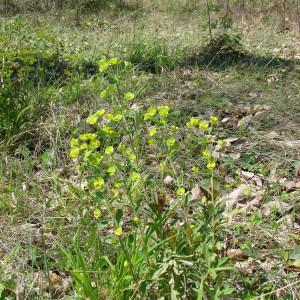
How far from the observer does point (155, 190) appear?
6.21 feet

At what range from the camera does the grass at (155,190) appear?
150cm

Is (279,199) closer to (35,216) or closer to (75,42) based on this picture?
(35,216)

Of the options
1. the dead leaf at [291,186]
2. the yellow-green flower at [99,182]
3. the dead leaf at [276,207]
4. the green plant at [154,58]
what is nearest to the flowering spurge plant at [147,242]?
the yellow-green flower at [99,182]

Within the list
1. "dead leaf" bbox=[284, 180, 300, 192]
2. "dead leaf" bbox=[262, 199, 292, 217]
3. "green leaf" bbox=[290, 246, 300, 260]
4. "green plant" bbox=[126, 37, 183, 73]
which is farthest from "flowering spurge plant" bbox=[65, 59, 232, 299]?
"green plant" bbox=[126, 37, 183, 73]

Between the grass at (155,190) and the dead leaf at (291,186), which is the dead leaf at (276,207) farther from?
the dead leaf at (291,186)

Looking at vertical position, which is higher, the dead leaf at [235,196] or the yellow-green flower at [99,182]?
the yellow-green flower at [99,182]

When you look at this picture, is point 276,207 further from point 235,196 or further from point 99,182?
point 99,182

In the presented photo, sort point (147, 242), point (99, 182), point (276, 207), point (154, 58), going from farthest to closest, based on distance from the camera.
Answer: point (154, 58)
point (276, 207)
point (147, 242)
point (99, 182)

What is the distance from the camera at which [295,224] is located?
215 centimetres

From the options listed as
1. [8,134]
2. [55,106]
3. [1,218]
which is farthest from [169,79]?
[1,218]

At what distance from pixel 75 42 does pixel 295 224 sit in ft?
14.2

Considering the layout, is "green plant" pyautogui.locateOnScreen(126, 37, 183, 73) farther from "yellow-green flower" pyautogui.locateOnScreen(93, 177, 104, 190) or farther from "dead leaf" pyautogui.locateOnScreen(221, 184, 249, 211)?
"yellow-green flower" pyautogui.locateOnScreen(93, 177, 104, 190)

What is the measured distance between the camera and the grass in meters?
1.50

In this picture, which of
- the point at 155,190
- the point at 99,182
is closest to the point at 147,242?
the point at 99,182
